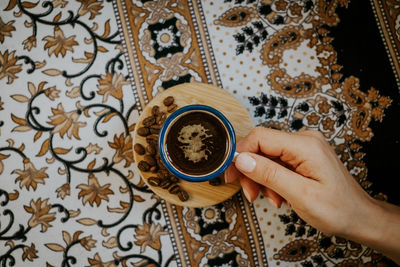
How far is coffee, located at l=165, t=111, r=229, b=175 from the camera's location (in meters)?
0.89

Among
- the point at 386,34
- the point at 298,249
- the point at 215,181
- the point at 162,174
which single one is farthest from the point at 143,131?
the point at 386,34

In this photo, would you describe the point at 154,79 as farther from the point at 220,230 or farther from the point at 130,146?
the point at 220,230

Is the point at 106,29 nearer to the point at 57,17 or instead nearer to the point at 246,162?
the point at 57,17

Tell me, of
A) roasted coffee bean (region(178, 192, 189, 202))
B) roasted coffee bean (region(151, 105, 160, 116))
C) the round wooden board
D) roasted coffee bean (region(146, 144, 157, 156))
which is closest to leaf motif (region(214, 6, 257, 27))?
the round wooden board

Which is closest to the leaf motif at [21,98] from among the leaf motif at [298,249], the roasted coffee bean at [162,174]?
the roasted coffee bean at [162,174]

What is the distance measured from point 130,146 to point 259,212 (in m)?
A: 0.57

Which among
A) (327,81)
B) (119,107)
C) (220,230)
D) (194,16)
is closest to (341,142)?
(327,81)

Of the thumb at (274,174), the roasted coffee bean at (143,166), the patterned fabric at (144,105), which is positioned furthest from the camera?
the patterned fabric at (144,105)

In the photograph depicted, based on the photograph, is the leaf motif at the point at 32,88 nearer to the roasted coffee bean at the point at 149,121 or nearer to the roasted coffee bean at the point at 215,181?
the roasted coffee bean at the point at 149,121

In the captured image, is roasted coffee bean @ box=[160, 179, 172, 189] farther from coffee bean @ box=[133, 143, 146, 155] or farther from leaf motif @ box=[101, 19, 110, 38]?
leaf motif @ box=[101, 19, 110, 38]

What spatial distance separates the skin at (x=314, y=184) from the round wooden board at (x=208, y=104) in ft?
0.22

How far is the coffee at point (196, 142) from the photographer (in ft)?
2.93

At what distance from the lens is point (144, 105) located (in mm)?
1174

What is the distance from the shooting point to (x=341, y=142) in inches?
46.9
